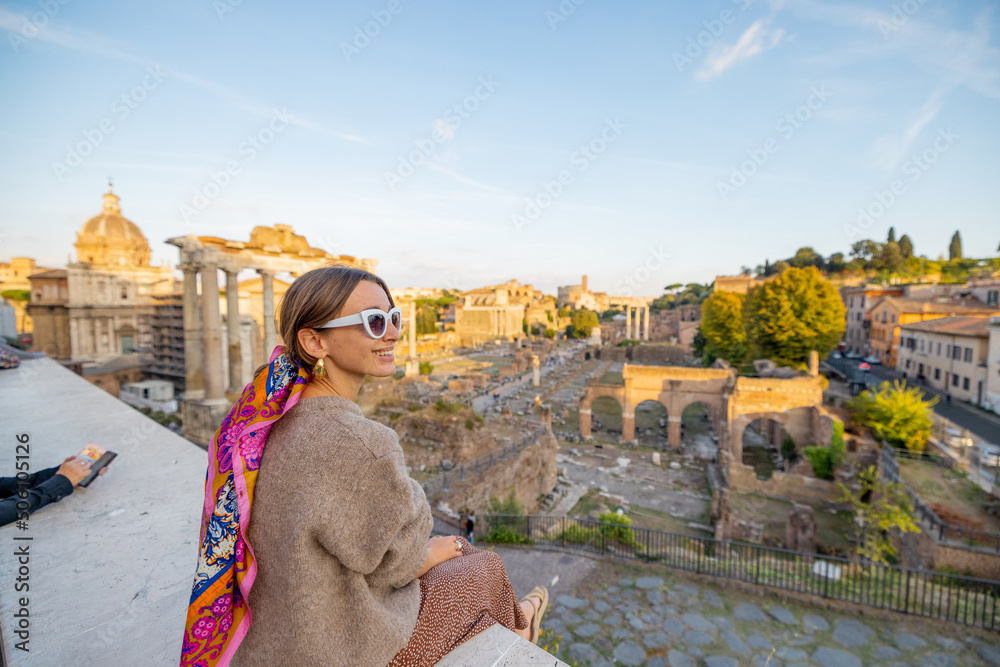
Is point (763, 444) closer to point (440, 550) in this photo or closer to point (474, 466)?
point (474, 466)

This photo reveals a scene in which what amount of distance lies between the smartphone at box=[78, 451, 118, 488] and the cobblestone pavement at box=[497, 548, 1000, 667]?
4.38m

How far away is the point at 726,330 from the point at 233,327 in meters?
34.7

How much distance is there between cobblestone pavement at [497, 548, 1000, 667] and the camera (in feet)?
15.1

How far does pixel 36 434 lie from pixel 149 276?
45165mm

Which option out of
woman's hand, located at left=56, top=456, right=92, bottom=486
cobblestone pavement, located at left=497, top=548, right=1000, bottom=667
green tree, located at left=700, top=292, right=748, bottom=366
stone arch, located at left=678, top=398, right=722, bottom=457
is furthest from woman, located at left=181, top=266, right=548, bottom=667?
green tree, located at left=700, top=292, right=748, bottom=366

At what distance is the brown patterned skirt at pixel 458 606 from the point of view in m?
1.70

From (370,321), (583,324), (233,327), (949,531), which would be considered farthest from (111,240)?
(583,324)

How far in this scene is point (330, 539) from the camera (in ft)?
4.36

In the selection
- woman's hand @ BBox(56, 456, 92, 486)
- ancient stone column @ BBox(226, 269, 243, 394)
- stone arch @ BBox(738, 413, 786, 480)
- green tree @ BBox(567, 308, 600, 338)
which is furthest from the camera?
green tree @ BBox(567, 308, 600, 338)

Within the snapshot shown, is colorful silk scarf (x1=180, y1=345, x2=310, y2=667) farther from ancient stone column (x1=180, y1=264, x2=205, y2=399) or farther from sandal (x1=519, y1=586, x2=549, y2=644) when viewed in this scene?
ancient stone column (x1=180, y1=264, x2=205, y2=399)

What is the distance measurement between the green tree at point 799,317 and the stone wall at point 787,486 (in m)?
13.5

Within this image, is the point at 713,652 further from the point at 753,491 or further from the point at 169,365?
the point at 169,365

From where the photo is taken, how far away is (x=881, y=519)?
11.0 metres

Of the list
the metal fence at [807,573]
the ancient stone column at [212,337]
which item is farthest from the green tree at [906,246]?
the ancient stone column at [212,337]
